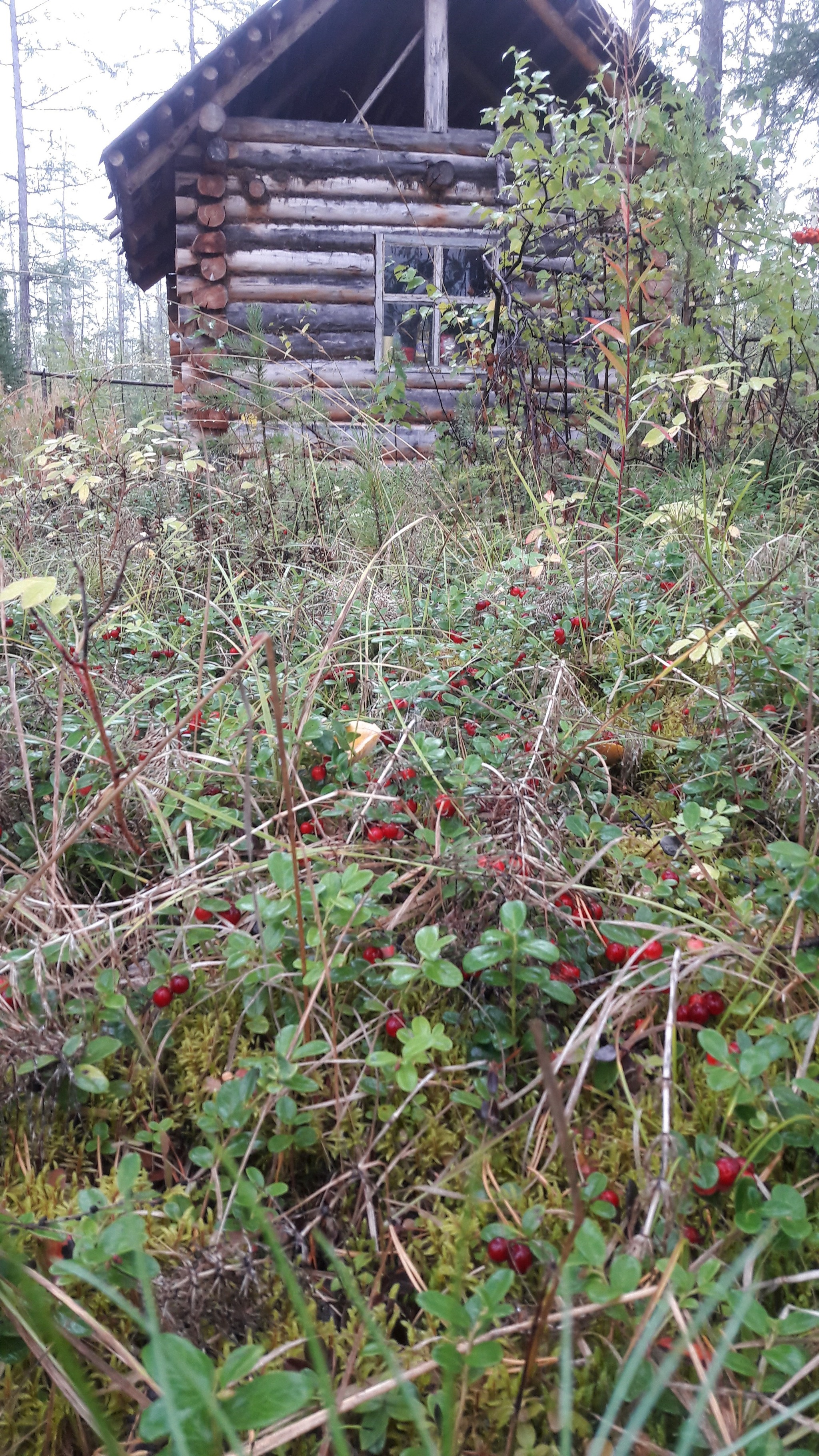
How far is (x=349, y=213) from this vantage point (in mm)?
7723

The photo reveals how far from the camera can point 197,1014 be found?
129 cm

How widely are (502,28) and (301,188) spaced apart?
11.1ft

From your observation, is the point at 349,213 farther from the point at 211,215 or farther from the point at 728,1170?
the point at 728,1170

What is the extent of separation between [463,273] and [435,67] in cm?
172

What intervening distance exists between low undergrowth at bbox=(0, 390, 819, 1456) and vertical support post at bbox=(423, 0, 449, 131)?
25.2 ft

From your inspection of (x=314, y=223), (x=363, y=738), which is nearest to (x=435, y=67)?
(x=314, y=223)

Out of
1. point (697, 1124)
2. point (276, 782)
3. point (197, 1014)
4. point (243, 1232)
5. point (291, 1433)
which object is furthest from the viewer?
point (276, 782)

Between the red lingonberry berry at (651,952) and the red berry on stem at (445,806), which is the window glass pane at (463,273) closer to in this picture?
the red berry on stem at (445,806)

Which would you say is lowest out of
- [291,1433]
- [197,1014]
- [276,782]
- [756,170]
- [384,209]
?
[291,1433]

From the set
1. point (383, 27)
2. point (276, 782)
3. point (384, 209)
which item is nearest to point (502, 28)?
point (383, 27)

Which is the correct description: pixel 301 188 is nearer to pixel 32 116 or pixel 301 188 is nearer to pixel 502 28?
pixel 502 28

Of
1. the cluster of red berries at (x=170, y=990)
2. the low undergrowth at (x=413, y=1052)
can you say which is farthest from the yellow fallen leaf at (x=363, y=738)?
the cluster of red berries at (x=170, y=990)

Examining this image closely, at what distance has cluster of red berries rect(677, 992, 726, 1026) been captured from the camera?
1126mm

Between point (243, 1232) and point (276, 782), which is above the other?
point (276, 782)
